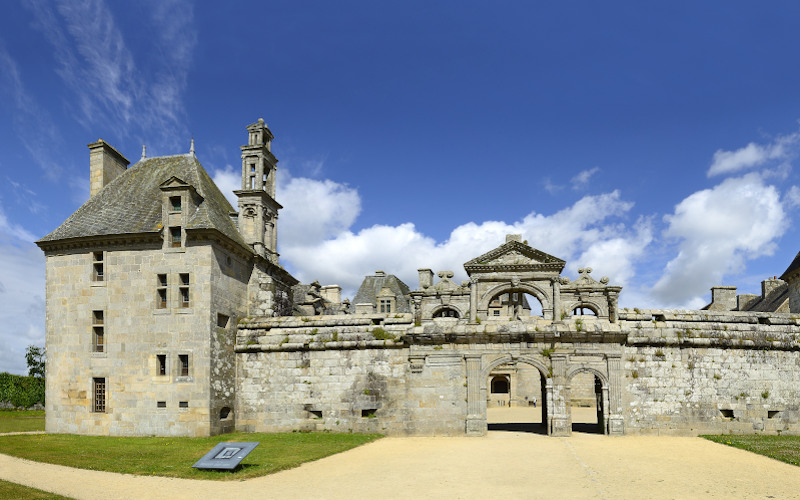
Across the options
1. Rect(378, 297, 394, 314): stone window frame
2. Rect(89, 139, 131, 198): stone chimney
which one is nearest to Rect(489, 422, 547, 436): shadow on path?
Rect(89, 139, 131, 198): stone chimney

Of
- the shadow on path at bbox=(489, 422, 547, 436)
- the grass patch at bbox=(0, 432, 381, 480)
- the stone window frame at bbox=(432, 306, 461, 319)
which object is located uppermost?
the stone window frame at bbox=(432, 306, 461, 319)

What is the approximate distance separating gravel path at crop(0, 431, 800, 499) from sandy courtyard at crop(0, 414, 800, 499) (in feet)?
0.07

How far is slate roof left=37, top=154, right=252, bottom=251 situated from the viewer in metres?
23.2

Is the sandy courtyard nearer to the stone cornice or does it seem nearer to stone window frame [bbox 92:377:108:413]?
stone window frame [bbox 92:377:108:413]

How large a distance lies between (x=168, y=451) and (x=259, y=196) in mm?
11493

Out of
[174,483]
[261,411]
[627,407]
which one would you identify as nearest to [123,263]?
[261,411]

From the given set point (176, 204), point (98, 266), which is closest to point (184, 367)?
point (98, 266)

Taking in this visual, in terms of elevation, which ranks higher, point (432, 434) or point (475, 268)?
point (475, 268)

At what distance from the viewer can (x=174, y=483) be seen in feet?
41.8

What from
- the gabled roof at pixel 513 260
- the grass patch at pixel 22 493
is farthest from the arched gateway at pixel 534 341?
the grass patch at pixel 22 493

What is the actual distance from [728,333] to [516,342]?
303 inches

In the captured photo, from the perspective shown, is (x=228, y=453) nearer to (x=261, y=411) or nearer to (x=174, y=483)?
(x=174, y=483)

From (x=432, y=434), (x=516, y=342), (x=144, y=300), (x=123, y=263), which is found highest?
(x=123, y=263)

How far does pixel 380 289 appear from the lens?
169 feet
